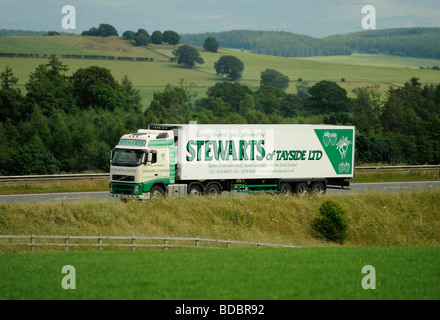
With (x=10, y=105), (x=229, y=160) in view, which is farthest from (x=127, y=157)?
(x=10, y=105)

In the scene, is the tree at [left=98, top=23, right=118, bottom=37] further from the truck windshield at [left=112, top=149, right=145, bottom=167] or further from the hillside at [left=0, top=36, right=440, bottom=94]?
the truck windshield at [left=112, top=149, right=145, bottom=167]

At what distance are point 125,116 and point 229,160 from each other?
162ft

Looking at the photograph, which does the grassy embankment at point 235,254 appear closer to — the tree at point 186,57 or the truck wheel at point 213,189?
the truck wheel at point 213,189

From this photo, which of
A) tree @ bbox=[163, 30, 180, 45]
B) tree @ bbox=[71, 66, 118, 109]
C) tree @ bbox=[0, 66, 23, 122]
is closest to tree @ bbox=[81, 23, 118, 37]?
tree @ bbox=[163, 30, 180, 45]

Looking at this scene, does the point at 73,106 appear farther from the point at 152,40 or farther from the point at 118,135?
the point at 152,40

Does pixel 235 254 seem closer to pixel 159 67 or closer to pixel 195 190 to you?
pixel 195 190

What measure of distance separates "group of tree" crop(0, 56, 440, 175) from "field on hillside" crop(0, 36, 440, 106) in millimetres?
9531

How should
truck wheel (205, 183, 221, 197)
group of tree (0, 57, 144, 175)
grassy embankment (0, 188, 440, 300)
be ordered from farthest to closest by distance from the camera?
group of tree (0, 57, 144, 175) < truck wheel (205, 183, 221, 197) < grassy embankment (0, 188, 440, 300)

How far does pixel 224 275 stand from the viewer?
16.6 metres

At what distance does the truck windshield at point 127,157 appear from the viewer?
1169 inches

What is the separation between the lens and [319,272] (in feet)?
56.2

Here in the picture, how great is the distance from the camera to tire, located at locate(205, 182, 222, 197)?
32375 mm

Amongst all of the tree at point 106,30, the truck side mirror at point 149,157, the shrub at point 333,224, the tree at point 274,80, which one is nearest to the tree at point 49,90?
the tree at point 274,80
